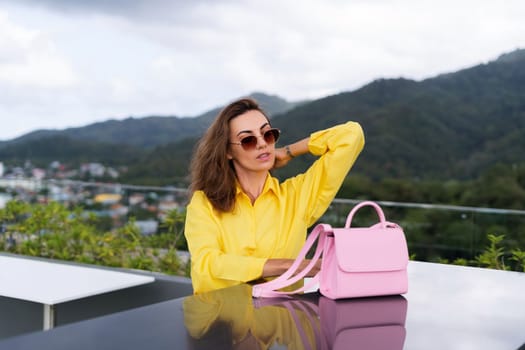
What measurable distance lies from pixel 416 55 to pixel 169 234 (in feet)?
28.5

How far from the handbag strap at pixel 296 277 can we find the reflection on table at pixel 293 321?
4cm

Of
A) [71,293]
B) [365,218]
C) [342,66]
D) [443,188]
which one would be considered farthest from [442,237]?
[443,188]

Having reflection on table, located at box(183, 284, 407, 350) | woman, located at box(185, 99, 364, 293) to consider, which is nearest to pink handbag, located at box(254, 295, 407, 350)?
reflection on table, located at box(183, 284, 407, 350)

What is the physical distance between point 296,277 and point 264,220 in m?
0.48

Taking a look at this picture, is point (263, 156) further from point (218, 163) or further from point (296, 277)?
point (296, 277)

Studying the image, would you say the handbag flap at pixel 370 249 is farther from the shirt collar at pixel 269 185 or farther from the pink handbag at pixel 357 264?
the shirt collar at pixel 269 185

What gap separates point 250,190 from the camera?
2.38m

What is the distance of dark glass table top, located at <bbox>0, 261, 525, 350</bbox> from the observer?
1.34 meters

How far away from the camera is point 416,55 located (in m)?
12.3

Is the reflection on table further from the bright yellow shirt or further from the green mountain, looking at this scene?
the green mountain

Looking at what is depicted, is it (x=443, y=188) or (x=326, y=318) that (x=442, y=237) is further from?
(x=443, y=188)

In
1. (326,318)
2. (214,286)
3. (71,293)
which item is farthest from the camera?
(71,293)

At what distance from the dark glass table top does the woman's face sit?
0.52 m

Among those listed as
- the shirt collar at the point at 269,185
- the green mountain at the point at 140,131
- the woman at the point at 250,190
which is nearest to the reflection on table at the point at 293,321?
the woman at the point at 250,190
